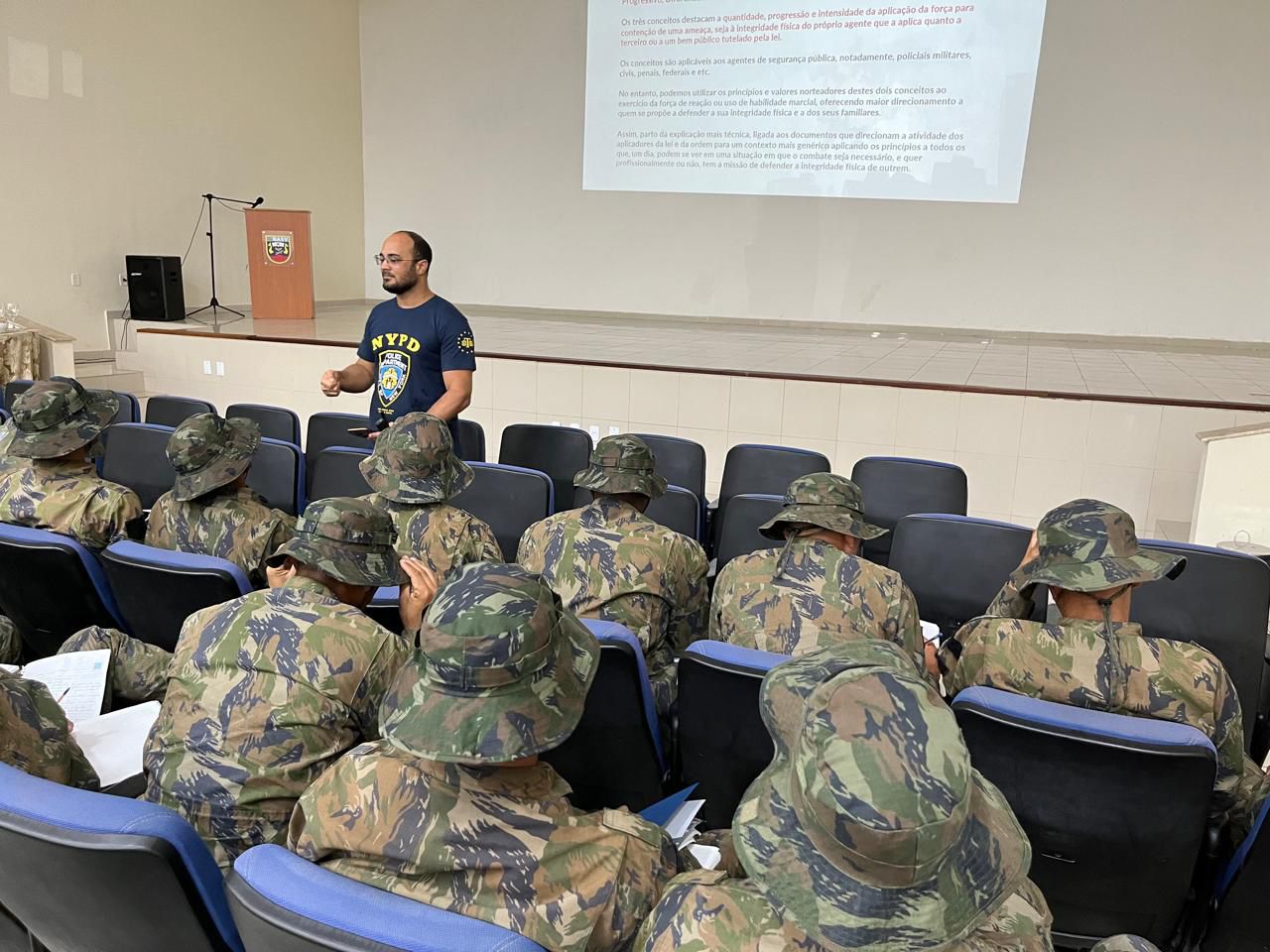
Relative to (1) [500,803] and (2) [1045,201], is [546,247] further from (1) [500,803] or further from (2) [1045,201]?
(1) [500,803]

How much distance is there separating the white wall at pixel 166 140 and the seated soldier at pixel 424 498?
7.03 meters

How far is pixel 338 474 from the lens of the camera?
3395mm

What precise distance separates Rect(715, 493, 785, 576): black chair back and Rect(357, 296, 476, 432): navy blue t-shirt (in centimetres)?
133

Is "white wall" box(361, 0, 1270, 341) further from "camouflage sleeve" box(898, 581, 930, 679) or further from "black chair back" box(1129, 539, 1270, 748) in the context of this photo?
"camouflage sleeve" box(898, 581, 930, 679)

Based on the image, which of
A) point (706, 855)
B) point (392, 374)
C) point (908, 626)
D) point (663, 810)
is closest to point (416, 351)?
point (392, 374)

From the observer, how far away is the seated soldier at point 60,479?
2.68m

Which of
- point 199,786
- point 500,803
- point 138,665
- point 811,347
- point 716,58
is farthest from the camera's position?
point 716,58

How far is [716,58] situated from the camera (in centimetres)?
870

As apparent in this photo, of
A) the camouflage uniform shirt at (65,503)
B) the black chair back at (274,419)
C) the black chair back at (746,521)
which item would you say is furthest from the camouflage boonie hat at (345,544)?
the black chair back at (274,419)

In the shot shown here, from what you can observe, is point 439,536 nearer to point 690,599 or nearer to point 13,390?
point 690,599

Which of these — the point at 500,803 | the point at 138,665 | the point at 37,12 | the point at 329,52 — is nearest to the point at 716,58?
the point at 329,52

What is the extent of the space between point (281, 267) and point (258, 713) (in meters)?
8.89

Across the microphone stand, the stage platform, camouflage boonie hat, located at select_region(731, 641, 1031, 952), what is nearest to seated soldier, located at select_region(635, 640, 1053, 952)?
camouflage boonie hat, located at select_region(731, 641, 1031, 952)

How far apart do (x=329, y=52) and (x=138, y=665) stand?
35.0 feet
